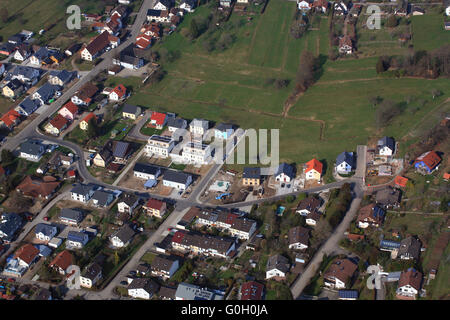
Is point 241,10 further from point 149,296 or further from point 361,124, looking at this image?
point 149,296

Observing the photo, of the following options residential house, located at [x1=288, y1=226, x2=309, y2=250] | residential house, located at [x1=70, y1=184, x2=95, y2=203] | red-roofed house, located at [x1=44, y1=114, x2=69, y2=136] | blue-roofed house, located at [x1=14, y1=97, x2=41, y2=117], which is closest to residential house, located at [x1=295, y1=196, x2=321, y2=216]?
residential house, located at [x1=288, y1=226, x2=309, y2=250]

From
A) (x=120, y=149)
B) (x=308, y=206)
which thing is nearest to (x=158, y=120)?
(x=120, y=149)

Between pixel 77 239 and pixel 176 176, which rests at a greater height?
pixel 176 176

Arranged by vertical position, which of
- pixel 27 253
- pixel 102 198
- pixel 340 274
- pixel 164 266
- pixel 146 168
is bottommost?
pixel 27 253

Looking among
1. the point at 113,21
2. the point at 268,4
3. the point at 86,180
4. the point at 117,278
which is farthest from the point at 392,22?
the point at 117,278

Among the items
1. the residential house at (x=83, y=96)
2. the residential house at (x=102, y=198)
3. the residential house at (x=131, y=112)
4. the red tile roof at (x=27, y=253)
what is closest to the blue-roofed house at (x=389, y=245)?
the residential house at (x=102, y=198)

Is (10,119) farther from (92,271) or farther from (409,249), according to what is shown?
(409,249)

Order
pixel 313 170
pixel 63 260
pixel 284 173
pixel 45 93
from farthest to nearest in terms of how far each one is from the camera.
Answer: pixel 45 93, pixel 313 170, pixel 284 173, pixel 63 260
